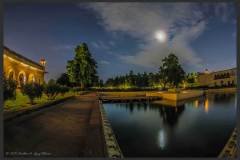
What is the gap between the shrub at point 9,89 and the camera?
18.8 ft

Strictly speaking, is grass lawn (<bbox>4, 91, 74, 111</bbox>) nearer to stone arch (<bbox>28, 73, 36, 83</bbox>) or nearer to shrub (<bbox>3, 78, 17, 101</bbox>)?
shrub (<bbox>3, 78, 17, 101</bbox>)

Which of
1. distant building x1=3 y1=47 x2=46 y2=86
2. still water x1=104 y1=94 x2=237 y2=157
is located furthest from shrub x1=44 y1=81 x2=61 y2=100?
still water x1=104 y1=94 x2=237 y2=157

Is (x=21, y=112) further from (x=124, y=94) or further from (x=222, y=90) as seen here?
(x=222, y=90)

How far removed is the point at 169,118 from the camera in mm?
6574

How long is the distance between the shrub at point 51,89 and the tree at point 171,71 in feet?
8.45

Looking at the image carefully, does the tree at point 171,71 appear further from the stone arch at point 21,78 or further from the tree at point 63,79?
the stone arch at point 21,78

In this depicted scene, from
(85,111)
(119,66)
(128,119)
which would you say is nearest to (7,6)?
(119,66)

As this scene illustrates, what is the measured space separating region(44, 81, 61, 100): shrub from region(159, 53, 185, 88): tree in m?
2.58

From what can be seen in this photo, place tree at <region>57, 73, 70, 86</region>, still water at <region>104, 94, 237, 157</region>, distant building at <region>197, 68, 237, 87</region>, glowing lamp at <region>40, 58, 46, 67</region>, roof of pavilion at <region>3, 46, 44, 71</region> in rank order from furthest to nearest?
tree at <region>57, 73, 70, 86</region> → glowing lamp at <region>40, 58, 46, 67</region> → distant building at <region>197, 68, 237, 87</region> → roof of pavilion at <region>3, 46, 44, 71</region> → still water at <region>104, 94, 237, 157</region>

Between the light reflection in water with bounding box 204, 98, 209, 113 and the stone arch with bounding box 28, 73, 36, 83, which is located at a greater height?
the stone arch with bounding box 28, 73, 36, 83

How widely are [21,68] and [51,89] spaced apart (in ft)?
3.06

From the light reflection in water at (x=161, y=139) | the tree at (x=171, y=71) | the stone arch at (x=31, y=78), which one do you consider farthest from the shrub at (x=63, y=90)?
the light reflection in water at (x=161, y=139)

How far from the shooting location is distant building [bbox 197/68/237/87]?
19.2 feet

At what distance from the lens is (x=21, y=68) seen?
6.14 m
